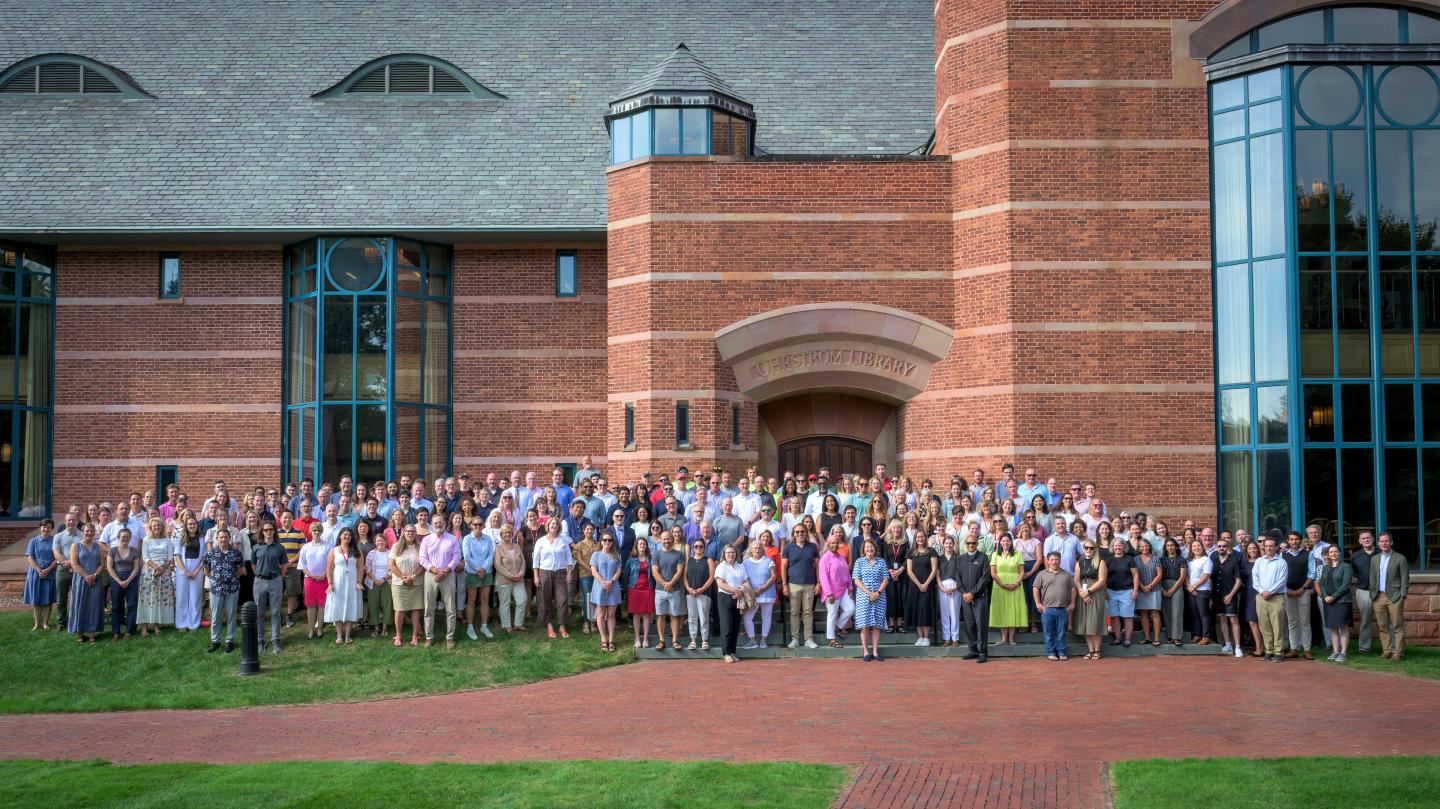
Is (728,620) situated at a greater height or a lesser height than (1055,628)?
greater

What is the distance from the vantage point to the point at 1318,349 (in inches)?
726

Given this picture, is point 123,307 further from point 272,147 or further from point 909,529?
point 909,529

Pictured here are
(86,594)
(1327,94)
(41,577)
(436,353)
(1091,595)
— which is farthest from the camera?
(436,353)

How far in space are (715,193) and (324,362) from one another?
7237mm

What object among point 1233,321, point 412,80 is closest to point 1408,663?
point 1233,321

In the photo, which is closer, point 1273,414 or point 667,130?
point 1273,414

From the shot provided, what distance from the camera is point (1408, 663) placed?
615 inches

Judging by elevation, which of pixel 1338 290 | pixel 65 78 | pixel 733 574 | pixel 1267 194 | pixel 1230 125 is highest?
pixel 65 78

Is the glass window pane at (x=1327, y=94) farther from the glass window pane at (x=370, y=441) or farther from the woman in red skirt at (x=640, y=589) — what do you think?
the glass window pane at (x=370, y=441)

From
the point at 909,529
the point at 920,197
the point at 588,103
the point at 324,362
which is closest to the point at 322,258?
the point at 324,362

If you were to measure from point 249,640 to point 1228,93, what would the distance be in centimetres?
1451

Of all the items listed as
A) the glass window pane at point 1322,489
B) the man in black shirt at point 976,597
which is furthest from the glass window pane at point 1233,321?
the man in black shirt at point 976,597

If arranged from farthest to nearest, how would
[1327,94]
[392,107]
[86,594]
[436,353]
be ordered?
[392,107], [436,353], [1327,94], [86,594]

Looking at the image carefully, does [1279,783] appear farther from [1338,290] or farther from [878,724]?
[1338,290]
